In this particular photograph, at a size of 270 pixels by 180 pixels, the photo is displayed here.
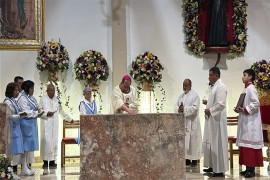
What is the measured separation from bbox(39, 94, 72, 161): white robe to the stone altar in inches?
154

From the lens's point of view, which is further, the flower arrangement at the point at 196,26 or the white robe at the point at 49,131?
the flower arrangement at the point at 196,26

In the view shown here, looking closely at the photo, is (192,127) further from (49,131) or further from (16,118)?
(16,118)

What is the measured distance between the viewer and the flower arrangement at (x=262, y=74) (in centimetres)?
1176

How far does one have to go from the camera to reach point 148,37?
12.0 m

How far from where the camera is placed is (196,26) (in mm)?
11938

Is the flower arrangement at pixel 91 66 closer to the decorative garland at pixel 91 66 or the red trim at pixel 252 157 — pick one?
the decorative garland at pixel 91 66

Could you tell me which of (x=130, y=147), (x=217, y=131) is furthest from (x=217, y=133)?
(x=130, y=147)

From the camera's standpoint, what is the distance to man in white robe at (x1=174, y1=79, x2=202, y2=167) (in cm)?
1022

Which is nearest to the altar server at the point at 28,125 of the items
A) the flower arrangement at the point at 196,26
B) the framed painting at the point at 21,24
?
the framed painting at the point at 21,24

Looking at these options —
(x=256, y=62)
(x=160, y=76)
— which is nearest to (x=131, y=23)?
(x=160, y=76)

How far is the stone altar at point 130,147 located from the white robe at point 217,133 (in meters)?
2.02

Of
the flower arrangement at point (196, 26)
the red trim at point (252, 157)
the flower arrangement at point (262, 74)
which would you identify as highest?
the flower arrangement at point (196, 26)

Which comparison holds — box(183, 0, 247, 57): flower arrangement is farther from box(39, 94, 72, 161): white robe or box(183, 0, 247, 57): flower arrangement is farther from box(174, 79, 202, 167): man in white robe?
box(39, 94, 72, 161): white robe

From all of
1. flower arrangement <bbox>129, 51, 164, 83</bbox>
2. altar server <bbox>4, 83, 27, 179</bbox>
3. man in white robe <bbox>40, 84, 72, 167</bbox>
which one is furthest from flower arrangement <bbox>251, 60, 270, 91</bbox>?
altar server <bbox>4, 83, 27, 179</bbox>
